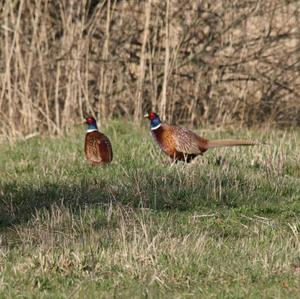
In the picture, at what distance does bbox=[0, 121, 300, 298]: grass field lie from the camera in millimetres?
5391

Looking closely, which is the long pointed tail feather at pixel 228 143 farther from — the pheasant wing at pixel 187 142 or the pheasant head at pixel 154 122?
the pheasant head at pixel 154 122

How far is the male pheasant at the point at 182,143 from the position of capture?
9.20 m

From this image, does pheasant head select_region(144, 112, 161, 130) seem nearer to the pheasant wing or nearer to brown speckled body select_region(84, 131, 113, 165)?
the pheasant wing

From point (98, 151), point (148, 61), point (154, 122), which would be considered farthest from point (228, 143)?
point (148, 61)

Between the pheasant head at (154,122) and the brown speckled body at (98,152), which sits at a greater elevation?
the pheasant head at (154,122)

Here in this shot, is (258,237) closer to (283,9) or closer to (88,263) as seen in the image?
(88,263)

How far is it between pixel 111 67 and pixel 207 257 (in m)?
8.08

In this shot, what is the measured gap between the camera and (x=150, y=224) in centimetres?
673

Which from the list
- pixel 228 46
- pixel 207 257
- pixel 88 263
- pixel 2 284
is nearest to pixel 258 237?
pixel 207 257

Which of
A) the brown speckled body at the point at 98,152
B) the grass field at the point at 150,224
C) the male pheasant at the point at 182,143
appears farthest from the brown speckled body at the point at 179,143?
the brown speckled body at the point at 98,152

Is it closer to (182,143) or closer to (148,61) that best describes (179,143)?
(182,143)

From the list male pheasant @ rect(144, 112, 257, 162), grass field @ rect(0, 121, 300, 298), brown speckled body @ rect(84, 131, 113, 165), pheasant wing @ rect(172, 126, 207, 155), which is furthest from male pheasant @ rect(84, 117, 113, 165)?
pheasant wing @ rect(172, 126, 207, 155)

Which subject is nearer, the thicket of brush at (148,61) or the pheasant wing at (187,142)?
the pheasant wing at (187,142)

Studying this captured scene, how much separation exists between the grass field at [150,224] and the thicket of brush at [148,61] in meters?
2.52
